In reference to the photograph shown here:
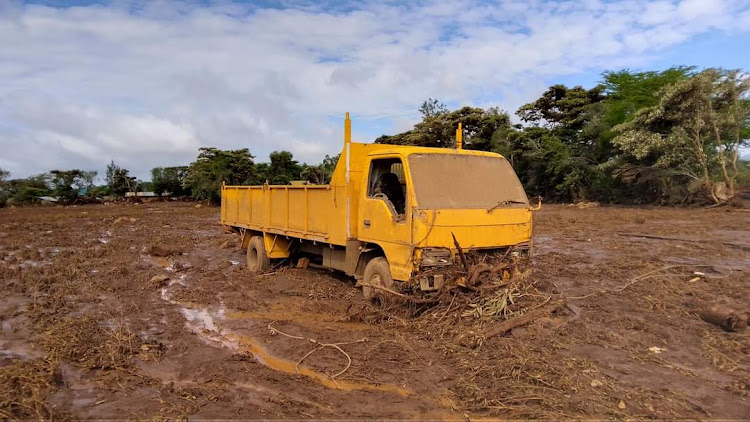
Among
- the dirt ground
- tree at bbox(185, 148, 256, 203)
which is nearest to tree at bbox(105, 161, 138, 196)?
tree at bbox(185, 148, 256, 203)

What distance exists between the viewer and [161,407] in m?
4.02

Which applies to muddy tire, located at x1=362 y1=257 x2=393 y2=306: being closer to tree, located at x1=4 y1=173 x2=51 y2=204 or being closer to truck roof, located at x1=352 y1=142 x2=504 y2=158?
truck roof, located at x1=352 y1=142 x2=504 y2=158

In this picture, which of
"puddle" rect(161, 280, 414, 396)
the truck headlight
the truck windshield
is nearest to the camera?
"puddle" rect(161, 280, 414, 396)

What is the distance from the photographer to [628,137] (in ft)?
72.5

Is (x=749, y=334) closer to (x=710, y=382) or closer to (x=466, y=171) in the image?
(x=710, y=382)

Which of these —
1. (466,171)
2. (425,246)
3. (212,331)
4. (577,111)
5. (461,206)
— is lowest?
(212,331)

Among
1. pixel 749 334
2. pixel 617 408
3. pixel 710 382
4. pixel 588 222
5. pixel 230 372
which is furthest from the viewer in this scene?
pixel 588 222

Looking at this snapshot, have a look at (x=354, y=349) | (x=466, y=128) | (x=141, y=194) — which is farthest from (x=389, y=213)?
(x=141, y=194)

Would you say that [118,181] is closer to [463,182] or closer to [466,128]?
[466,128]

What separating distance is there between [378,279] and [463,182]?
171cm

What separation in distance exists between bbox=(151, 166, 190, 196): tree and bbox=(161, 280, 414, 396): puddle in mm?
41131

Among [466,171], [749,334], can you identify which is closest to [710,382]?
[749,334]

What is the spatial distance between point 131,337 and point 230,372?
180 centimetres

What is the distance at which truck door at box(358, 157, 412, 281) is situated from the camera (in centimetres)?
616
